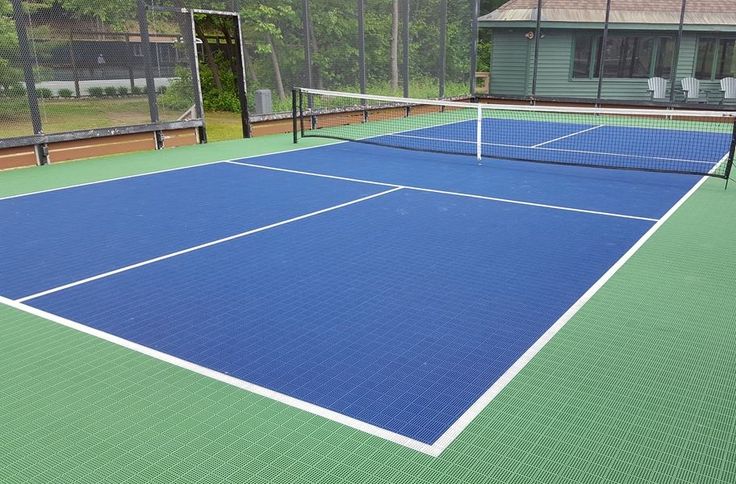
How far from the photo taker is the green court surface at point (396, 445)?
132 inches

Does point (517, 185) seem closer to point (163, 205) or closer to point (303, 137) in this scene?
point (163, 205)

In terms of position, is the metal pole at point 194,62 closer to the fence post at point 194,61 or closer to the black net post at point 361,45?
the fence post at point 194,61

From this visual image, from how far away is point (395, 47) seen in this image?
19547 mm

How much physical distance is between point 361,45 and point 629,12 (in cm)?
1059

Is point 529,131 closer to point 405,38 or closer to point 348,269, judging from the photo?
point 405,38

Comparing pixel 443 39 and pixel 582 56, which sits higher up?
pixel 443 39

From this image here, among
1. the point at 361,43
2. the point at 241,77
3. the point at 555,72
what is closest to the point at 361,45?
the point at 361,43

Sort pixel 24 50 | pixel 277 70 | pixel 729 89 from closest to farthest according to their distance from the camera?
pixel 24 50 < pixel 277 70 < pixel 729 89

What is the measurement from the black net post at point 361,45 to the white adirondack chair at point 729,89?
38.8ft

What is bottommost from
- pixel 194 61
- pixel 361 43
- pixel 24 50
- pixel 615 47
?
pixel 194 61

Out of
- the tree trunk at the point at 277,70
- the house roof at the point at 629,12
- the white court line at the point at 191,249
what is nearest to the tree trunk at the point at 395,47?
the tree trunk at the point at 277,70

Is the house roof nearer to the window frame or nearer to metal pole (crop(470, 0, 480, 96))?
the window frame

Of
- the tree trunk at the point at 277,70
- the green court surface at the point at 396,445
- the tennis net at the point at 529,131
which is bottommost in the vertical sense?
the green court surface at the point at 396,445

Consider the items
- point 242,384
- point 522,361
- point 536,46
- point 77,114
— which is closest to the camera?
point 242,384
